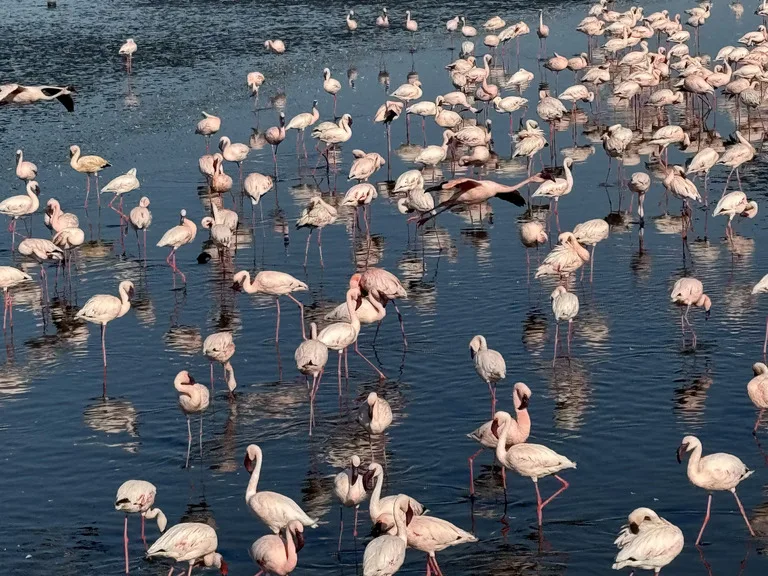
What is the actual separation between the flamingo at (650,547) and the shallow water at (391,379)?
1.90ft

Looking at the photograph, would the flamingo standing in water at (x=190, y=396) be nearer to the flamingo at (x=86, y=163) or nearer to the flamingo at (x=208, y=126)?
the flamingo at (x=86, y=163)

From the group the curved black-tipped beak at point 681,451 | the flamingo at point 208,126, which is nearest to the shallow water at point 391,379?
the curved black-tipped beak at point 681,451

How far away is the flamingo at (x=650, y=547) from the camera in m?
9.41

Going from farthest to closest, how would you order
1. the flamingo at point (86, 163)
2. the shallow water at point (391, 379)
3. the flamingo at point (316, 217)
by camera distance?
the flamingo at point (86, 163), the flamingo at point (316, 217), the shallow water at point (391, 379)

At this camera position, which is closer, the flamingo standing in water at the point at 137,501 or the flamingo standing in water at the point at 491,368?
the flamingo standing in water at the point at 137,501

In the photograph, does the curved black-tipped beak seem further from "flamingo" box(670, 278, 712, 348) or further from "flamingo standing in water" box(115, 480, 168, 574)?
"flamingo standing in water" box(115, 480, 168, 574)

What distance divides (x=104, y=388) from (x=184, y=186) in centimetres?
884

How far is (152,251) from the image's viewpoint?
19250mm

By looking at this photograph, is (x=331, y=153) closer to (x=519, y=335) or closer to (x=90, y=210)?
(x=90, y=210)

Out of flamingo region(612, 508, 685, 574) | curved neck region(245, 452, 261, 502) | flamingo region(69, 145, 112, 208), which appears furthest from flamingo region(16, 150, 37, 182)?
flamingo region(612, 508, 685, 574)

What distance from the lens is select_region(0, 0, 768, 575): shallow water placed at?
35.7 ft

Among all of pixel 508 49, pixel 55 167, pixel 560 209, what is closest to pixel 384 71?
pixel 508 49

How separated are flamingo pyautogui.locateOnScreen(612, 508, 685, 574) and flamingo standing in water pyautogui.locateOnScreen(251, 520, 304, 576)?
2.29 m

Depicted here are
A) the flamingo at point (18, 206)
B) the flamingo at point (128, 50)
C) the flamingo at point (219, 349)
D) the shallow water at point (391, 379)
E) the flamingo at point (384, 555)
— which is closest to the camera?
the flamingo at point (384, 555)
